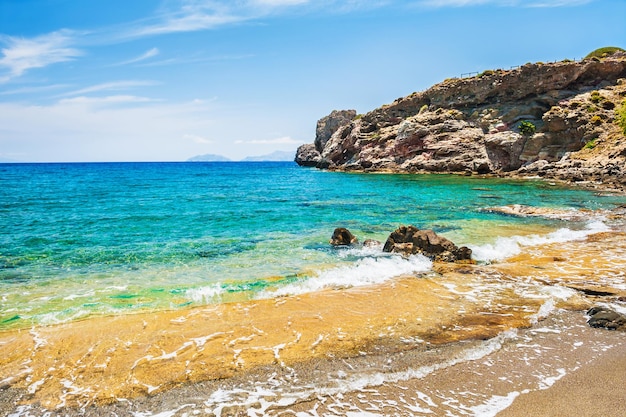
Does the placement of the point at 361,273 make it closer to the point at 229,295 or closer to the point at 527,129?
the point at 229,295

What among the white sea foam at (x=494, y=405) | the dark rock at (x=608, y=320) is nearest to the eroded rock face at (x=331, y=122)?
the dark rock at (x=608, y=320)

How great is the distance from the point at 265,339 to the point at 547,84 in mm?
78483

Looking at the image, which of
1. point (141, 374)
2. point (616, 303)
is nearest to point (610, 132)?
point (616, 303)

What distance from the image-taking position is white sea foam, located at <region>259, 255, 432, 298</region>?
1254 cm

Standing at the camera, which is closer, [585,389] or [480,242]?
[585,389]

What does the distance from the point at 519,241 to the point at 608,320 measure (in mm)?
10478

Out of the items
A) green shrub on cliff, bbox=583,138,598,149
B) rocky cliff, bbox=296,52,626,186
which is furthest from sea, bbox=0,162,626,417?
rocky cliff, bbox=296,52,626,186

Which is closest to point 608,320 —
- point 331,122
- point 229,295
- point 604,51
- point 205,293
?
point 229,295

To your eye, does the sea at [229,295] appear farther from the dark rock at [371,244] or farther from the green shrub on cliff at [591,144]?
the green shrub on cliff at [591,144]

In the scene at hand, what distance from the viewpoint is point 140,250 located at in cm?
1788

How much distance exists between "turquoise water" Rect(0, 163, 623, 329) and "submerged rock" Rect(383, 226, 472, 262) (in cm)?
77

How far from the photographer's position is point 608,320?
28.4 feet

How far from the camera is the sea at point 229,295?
717 centimetres

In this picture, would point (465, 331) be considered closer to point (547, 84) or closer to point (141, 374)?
point (141, 374)
